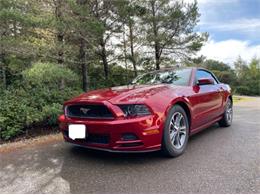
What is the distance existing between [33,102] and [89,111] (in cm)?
248

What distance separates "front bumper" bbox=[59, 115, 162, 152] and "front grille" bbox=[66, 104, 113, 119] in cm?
9

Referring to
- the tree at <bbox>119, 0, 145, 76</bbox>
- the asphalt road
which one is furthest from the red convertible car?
the tree at <bbox>119, 0, 145, 76</bbox>

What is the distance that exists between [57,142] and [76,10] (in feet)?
12.4

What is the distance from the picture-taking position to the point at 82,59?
822 cm

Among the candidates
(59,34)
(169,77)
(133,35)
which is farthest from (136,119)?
(133,35)

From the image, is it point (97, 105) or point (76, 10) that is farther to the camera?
point (76, 10)

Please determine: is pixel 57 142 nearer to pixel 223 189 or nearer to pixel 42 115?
pixel 42 115

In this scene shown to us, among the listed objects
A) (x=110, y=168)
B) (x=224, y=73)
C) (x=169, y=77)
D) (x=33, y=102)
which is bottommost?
(x=110, y=168)

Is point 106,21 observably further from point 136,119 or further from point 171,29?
point 136,119

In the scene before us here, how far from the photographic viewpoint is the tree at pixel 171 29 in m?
12.2

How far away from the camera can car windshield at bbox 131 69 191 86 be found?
387cm

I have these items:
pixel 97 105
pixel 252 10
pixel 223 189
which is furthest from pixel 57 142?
pixel 252 10

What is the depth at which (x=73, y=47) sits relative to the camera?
713 centimetres

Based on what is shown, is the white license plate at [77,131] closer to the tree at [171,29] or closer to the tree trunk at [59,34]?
the tree trunk at [59,34]
